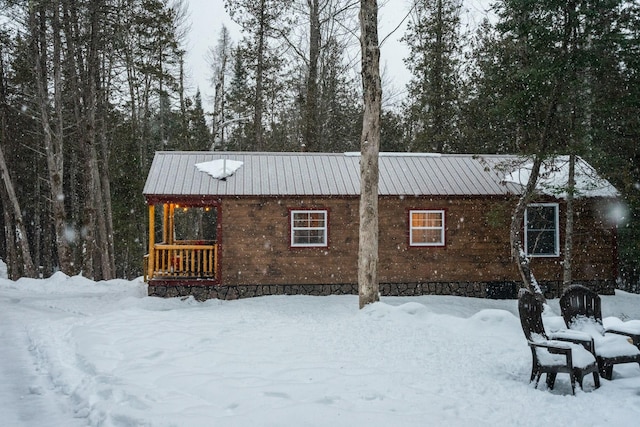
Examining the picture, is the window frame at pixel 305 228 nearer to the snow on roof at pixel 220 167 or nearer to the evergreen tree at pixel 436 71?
the snow on roof at pixel 220 167

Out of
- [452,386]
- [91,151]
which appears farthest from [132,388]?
[91,151]

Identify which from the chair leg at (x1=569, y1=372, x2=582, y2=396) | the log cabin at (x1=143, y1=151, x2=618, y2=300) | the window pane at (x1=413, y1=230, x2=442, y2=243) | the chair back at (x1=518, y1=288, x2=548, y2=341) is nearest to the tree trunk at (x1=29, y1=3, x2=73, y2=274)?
the log cabin at (x1=143, y1=151, x2=618, y2=300)

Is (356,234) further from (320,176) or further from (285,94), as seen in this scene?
(285,94)

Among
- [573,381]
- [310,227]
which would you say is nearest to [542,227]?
[310,227]

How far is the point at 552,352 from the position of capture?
227 inches

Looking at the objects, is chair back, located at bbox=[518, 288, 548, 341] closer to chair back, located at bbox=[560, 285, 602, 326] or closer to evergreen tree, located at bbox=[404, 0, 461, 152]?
chair back, located at bbox=[560, 285, 602, 326]

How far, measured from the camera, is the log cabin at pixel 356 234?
1472cm

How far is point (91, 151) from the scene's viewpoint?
18.5 m

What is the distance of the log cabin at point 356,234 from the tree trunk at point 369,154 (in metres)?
4.26

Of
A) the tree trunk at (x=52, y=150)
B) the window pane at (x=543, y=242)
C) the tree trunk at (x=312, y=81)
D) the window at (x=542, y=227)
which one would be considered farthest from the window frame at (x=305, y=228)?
the tree trunk at (x=52, y=150)

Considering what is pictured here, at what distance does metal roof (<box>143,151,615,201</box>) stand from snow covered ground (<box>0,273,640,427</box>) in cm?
450

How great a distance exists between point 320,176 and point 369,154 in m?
5.16

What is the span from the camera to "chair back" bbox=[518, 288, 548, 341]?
6.03 metres

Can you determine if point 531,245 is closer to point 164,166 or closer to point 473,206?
point 473,206
